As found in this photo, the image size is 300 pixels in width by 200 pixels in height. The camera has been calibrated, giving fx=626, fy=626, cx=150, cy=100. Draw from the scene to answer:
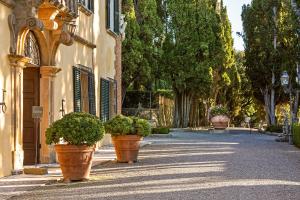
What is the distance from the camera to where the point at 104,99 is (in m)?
21.5

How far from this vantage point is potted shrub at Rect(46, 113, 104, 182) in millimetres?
10820

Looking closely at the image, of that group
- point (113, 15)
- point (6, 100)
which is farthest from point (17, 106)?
point (113, 15)

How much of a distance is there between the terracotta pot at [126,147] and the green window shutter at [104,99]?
6092 millimetres

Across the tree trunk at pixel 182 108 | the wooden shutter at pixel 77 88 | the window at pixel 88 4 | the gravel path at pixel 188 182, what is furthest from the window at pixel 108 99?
the tree trunk at pixel 182 108

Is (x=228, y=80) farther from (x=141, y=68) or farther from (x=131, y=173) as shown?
(x=131, y=173)

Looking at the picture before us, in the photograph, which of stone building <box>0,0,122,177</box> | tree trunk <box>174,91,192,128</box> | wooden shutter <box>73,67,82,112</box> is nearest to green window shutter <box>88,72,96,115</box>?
stone building <box>0,0,122,177</box>

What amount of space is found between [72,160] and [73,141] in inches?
13.9

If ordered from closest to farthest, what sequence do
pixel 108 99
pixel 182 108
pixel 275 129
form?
pixel 108 99
pixel 275 129
pixel 182 108

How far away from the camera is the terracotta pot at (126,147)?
1488 cm

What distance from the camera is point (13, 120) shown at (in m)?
12.4

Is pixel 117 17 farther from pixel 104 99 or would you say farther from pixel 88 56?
pixel 88 56

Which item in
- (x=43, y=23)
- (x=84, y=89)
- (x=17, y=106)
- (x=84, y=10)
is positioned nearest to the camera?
(x=17, y=106)

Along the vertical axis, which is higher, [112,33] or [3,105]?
[112,33]

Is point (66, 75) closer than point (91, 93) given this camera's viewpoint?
Yes
